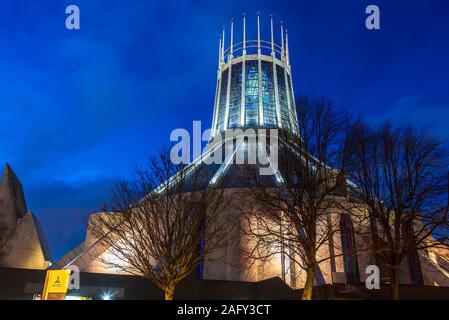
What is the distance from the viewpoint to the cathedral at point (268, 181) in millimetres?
21594

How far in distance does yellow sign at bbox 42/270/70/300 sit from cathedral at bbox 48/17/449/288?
29.2 ft

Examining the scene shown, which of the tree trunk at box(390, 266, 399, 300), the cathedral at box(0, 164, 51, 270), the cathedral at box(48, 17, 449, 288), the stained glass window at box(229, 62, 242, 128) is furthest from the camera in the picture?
the stained glass window at box(229, 62, 242, 128)

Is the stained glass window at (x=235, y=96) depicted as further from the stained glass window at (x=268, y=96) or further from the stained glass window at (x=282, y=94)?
the stained glass window at (x=282, y=94)

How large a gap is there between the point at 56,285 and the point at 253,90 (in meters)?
32.5

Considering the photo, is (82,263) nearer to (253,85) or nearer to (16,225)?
(16,225)

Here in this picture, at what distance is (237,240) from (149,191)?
720 cm

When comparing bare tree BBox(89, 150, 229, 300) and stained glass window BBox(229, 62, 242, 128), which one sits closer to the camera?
bare tree BBox(89, 150, 229, 300)

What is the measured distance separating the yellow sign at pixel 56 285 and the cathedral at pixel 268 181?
8.89 meters

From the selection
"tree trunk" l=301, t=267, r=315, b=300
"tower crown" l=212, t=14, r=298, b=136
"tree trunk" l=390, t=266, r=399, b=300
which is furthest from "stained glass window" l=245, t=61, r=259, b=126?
"tree trunk" l=301, t=267, r=315, b=300

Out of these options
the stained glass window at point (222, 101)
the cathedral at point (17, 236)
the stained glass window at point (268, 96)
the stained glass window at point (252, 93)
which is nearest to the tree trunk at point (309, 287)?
the cathedral at point (17, 236)

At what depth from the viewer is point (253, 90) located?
40844 millimetres

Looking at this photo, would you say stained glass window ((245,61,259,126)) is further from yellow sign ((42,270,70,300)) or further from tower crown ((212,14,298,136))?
yellow sign ((42,270,70,300))

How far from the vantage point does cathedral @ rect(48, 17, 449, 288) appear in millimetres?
21594
